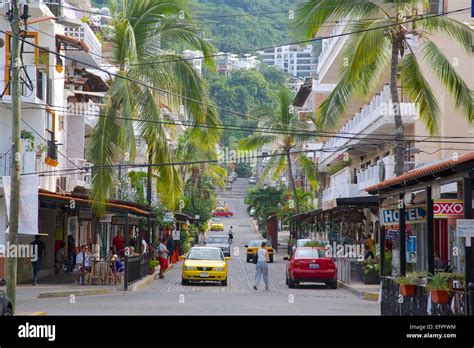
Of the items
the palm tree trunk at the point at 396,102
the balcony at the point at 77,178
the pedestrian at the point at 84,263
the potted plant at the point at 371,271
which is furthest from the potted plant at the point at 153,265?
the palm tree trunk at the point at 396,102

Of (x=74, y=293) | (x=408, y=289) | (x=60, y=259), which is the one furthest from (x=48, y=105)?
(x=408, y=289)

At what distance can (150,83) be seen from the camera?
34031 millimetres

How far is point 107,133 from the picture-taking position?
3225cm

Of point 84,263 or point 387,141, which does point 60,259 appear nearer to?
point 84,263

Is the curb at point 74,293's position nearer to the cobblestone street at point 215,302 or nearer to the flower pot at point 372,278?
the cobblestone street at point 215,302

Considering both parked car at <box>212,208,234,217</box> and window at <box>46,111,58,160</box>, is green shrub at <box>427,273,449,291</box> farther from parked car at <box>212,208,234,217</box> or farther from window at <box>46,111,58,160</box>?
parked car at <box>212,208,234,217</box>

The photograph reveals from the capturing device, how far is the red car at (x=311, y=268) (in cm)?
3428

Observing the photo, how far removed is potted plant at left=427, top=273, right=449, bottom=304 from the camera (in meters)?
16.6

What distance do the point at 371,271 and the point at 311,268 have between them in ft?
7.06

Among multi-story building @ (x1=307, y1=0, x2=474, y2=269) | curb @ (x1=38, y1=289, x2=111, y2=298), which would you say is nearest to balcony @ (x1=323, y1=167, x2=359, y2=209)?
multi-story building @ (x1=307, y1=0, x2=474, y2=269)

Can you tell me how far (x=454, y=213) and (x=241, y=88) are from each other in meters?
116

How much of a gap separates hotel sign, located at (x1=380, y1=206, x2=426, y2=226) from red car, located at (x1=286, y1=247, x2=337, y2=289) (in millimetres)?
11190

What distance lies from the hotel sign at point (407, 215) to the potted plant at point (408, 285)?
9.06ft
